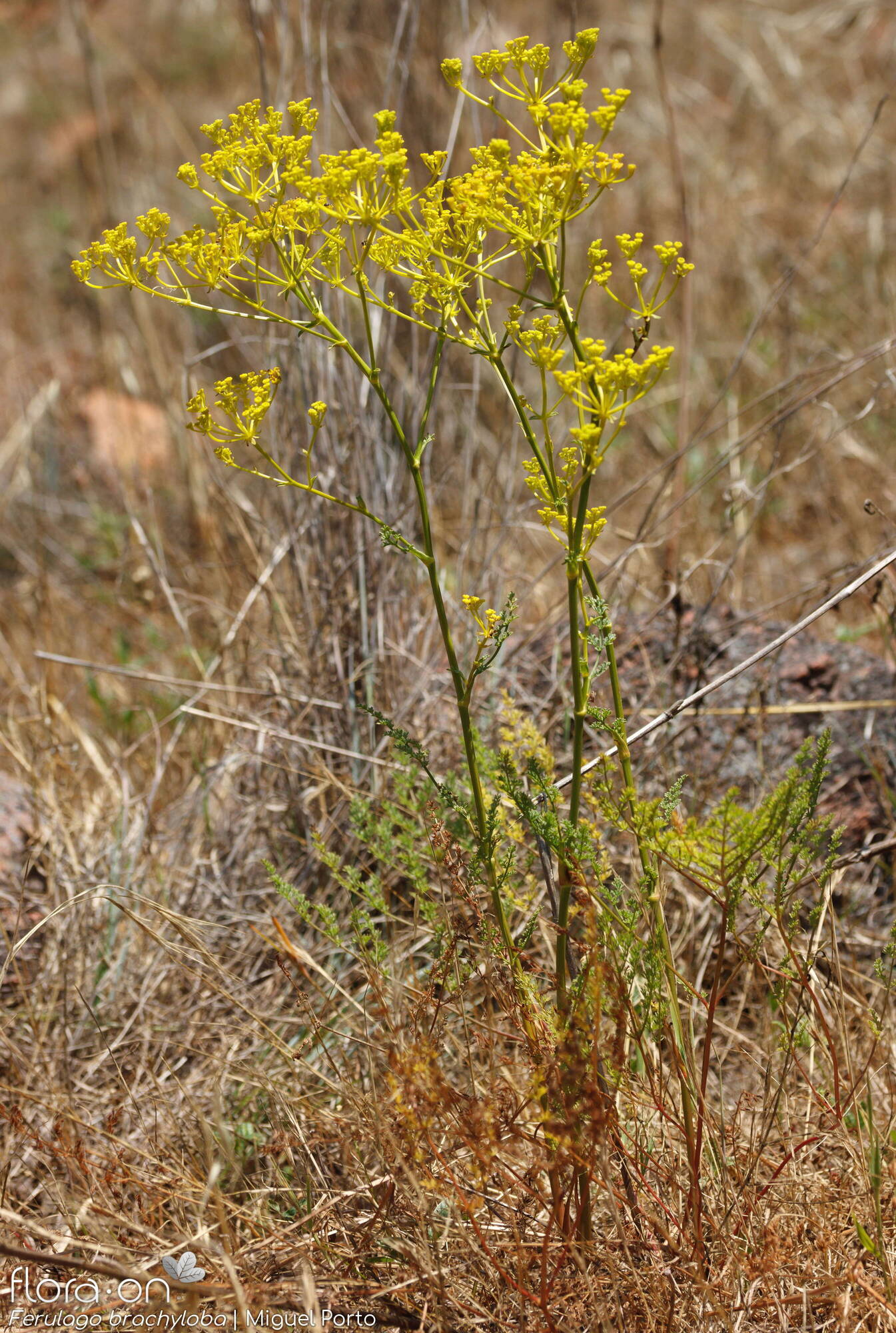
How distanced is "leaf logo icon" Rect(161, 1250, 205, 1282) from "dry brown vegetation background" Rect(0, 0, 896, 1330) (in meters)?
0.02

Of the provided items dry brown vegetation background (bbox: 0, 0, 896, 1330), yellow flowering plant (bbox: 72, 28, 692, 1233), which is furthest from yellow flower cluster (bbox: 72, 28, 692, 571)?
dry brown vegetation background (bbox: 0, 0, 896, 1330)

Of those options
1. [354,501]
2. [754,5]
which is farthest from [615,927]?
[754,5]

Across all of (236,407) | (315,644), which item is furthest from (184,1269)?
(315,644)

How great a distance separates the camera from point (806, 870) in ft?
3.83

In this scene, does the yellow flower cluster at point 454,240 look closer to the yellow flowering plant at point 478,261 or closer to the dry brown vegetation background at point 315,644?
the yellow flowering plant at point 478,261

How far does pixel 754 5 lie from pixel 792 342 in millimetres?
3306

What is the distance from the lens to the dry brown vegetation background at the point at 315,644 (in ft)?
4.03

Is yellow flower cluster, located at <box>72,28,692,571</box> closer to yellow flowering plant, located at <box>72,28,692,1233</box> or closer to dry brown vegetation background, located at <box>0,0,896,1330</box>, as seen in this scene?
yellow flowering plant, located at <box>72,28,692,1233</box>

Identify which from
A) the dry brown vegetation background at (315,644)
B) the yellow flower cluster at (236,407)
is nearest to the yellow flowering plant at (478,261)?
the yellow flower cluster at (236,407)

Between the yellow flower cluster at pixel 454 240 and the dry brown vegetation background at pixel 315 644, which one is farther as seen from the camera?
the dry brown vegetation background at pixel 315 644

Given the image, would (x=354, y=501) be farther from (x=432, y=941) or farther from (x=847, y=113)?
(x=847, y=113)

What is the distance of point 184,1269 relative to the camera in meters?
1.13

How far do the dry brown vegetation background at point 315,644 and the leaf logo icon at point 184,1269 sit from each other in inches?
1.0

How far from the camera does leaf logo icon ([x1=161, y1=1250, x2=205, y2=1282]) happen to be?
44.4 inches
